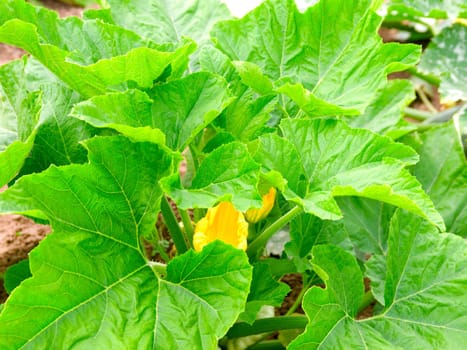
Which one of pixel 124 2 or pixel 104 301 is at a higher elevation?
pixel 124 2

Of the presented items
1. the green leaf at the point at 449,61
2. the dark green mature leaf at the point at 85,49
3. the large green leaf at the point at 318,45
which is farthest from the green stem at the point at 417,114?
the dark green mature leaf at the point at 85,49

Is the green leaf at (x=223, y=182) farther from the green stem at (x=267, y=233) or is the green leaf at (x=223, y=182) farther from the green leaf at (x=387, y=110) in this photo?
the green leaf at (x=387, y=110)

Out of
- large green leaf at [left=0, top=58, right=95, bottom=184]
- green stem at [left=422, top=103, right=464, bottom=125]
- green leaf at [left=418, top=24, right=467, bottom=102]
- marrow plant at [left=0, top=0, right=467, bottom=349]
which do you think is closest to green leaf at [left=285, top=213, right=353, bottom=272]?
marrow plant at [left=0, top=0, right=467, bottom=349]

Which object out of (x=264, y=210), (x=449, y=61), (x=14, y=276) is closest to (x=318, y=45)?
(x=264, y=210)

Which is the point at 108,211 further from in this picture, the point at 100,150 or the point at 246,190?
the point at 246,190

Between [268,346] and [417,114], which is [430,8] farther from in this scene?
[268,346]

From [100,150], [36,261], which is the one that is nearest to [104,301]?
[36,261]
